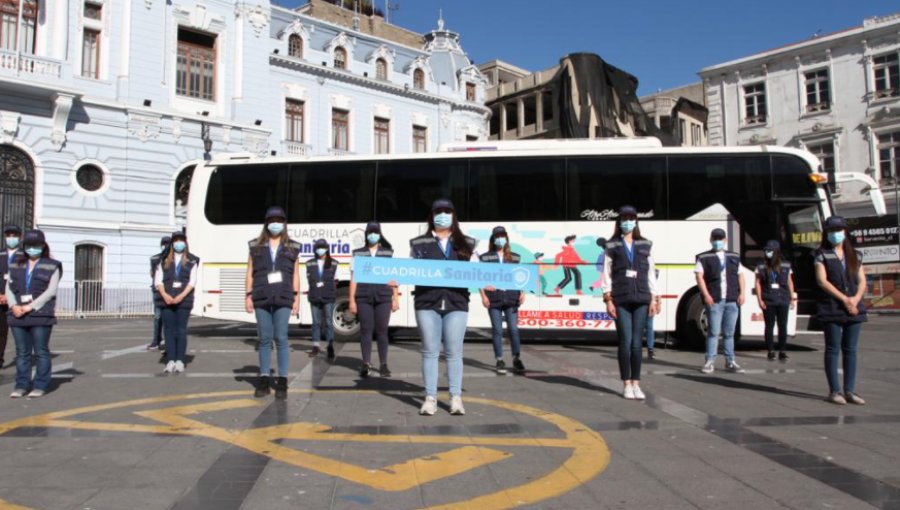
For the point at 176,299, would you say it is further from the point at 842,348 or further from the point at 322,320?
the point at 842,348

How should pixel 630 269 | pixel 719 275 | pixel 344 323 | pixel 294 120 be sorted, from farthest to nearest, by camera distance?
pixel 294 120 < pixel 344 323 < pixel 719 275 < pixel 630 269

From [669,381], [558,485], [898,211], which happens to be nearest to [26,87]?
[669,381]

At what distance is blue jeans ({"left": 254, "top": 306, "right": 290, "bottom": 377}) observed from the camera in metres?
7.16

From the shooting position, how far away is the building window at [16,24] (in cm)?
2448

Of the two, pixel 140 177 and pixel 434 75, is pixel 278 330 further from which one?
pixel 434 75

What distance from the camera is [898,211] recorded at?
3234 centimetres

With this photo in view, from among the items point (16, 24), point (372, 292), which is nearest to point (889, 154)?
point (372, 292)

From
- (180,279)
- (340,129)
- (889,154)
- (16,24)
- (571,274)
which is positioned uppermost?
(16,24)

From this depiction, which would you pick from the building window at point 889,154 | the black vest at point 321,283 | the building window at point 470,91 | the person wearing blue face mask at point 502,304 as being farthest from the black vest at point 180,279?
the building window at point 889,154

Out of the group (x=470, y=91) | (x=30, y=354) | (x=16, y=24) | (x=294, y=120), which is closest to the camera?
(x=30, y=354)

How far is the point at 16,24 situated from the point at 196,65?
665 centimetres

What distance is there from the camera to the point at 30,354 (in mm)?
7293

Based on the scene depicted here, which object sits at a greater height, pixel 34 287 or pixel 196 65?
pixel 196 65

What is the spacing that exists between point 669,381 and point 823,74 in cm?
3652
